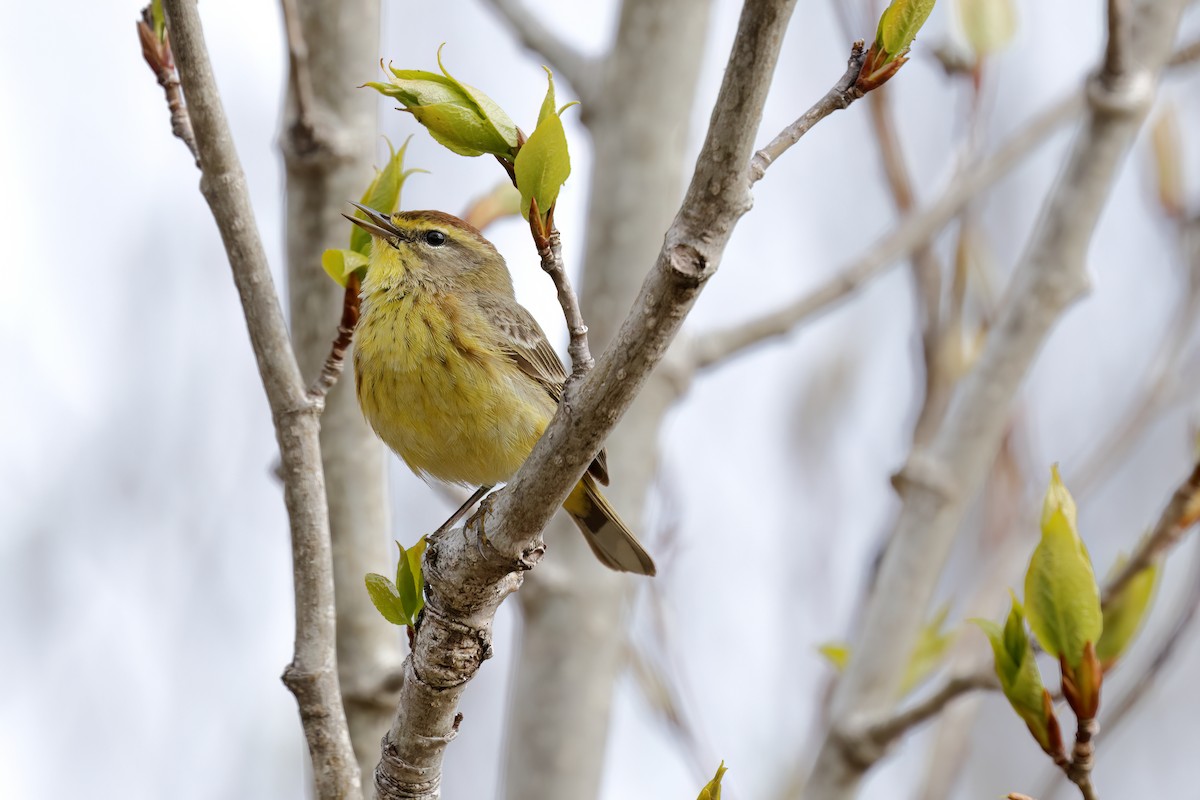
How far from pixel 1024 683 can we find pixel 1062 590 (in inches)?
8.2

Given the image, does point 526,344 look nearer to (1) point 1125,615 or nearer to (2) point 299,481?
(2) point 299,481

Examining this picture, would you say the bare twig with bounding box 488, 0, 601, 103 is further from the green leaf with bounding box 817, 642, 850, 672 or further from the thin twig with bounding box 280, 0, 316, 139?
the green leaf with bounding box 817, 642, 850, 672

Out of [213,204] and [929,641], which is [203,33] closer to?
[213,204]

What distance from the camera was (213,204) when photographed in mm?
2305

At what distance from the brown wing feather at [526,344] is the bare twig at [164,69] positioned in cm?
124

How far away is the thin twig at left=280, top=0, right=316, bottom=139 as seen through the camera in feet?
9.53

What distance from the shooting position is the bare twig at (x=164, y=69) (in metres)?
2.52

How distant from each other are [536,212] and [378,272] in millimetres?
2030

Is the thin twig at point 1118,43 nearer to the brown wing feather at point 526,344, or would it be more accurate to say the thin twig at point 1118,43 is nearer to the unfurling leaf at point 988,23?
the unfurling leaf at point 988,23

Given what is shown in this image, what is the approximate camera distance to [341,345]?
2574 mm

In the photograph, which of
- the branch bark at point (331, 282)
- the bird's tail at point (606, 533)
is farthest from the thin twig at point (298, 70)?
the bird's tail at point (606, 533)

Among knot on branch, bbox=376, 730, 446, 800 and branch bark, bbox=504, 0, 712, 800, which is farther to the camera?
branch bark, bbox=504, 0, 712, 800

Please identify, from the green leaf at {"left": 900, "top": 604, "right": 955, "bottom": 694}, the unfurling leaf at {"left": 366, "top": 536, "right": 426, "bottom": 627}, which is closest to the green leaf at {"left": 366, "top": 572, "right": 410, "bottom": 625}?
the unfurling leaf at {"left": 366, "top": 536, "right": 426, "bottom": 627}

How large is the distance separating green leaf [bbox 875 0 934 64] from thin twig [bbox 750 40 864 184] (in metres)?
0.04
